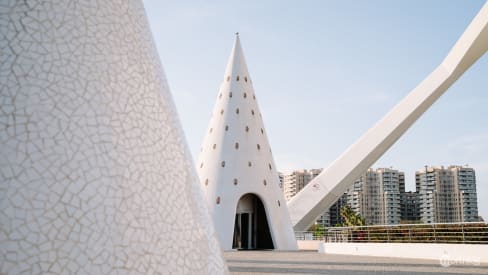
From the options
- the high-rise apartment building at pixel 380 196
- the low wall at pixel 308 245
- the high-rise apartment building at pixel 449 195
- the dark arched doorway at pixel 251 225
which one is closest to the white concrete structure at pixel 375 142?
the low wall at pixel 308 245

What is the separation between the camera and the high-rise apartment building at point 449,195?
214ft

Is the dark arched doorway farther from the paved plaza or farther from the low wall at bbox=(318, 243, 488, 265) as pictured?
the paved plaza

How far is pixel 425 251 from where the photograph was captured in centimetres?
1370

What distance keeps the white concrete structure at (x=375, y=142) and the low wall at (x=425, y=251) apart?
9.46 m

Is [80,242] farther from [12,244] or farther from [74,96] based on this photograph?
[74,96]

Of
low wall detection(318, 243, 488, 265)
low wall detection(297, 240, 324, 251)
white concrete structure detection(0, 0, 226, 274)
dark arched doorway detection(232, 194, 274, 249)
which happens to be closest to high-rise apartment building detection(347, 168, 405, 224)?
low wall detection(297, 240, 324, 251)

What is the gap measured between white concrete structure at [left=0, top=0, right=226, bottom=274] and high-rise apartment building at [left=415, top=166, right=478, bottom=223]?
6796cm

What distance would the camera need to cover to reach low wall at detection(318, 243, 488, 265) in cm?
1202

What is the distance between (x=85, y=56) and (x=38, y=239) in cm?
85

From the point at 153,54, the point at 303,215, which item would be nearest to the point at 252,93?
the point at 303,215

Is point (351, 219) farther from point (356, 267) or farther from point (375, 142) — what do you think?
point (356, 267)

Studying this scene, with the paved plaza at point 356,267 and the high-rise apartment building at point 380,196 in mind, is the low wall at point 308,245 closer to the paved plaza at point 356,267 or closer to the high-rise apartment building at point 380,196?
the paved plaza at point 356,267

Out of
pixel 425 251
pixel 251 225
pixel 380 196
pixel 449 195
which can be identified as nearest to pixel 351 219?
pixel 380 196

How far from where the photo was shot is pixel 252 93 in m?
23.5
